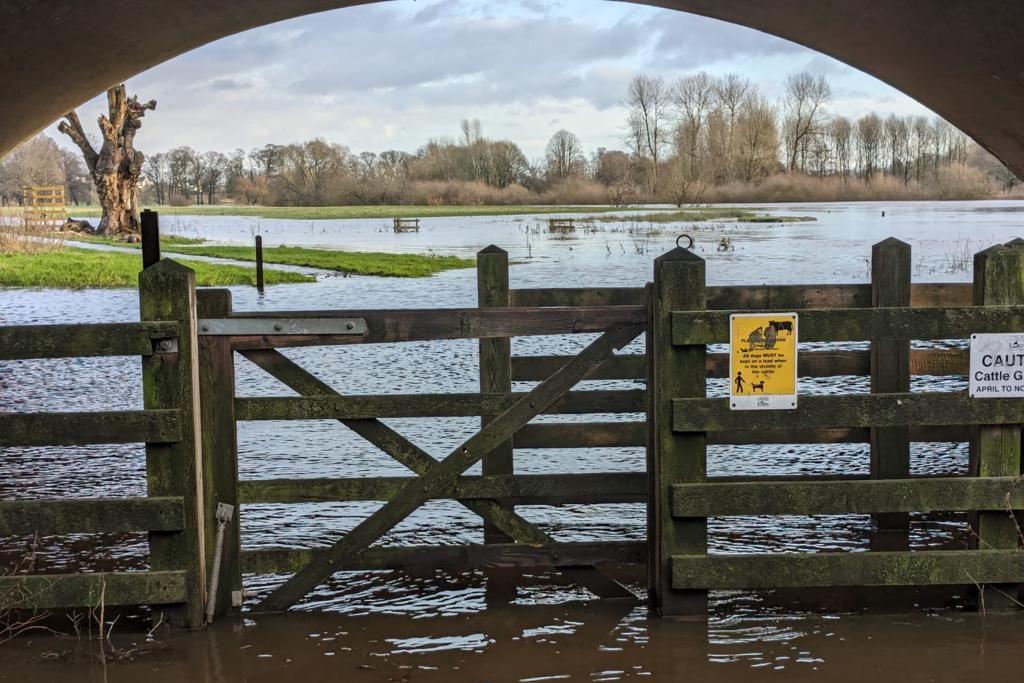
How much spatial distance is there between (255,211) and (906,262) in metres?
70.7

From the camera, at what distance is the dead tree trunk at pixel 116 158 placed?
50.7 m

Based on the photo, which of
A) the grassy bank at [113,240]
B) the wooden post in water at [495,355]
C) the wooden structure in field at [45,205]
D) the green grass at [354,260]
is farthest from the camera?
the wooden structure in field at [45,205]

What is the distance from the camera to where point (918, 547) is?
7656mm

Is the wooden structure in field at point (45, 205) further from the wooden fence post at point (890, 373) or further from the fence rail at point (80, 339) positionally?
the fence rail at point (80, 339)

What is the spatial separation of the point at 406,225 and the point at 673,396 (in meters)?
57.9

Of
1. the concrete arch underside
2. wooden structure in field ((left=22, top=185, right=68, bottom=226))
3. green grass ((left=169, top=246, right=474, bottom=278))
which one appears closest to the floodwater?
the concrete arch underside

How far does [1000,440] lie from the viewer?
5.81 m

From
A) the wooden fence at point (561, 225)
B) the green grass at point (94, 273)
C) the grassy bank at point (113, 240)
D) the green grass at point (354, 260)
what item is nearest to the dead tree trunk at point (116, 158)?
the grassy bank at point (113, 240)

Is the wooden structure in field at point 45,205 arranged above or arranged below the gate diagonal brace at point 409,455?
above

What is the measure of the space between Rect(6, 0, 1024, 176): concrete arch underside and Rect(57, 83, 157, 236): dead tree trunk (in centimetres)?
3376

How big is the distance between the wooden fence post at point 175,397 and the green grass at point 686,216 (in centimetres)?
5516

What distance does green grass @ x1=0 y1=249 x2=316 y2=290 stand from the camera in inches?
1374

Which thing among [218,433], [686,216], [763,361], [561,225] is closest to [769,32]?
[763,361]

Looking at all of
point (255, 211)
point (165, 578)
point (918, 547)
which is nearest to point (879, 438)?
point (918, 547)
